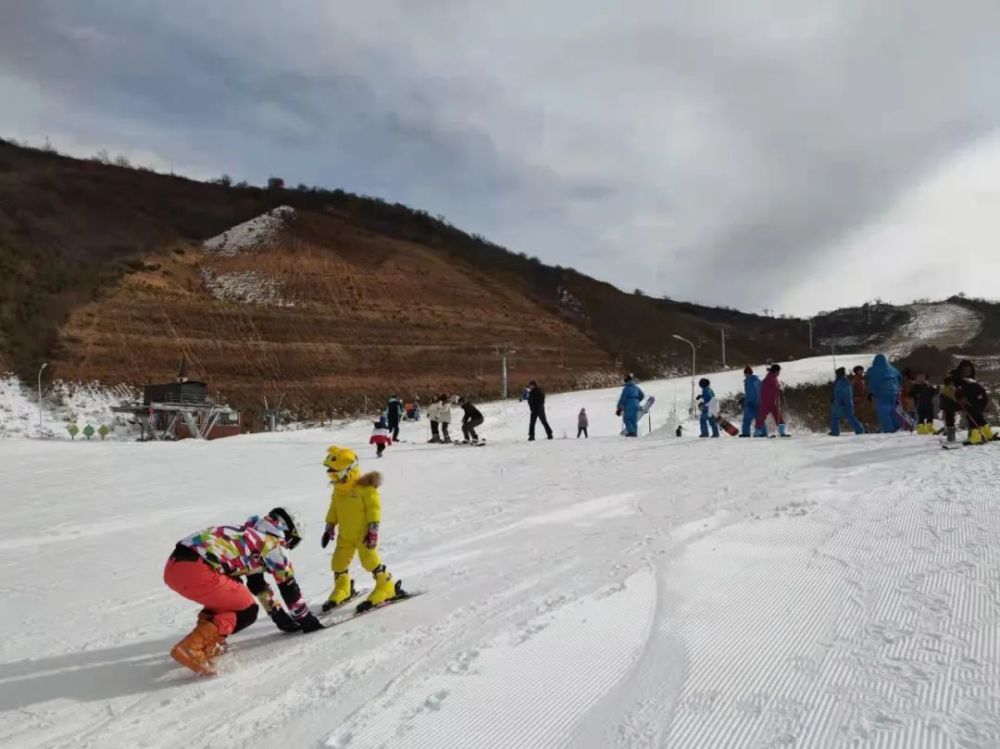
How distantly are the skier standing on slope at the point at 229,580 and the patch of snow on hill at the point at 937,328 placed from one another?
14449 centimetres

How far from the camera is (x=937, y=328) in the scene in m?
155

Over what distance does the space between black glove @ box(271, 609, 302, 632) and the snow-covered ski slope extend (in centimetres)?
7

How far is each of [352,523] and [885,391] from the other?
606 inches

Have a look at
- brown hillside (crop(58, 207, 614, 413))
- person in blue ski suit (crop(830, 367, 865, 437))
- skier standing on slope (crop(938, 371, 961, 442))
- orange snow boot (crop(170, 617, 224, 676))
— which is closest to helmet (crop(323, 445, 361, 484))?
orange snow boot (crop(170, 617, 224, 676))

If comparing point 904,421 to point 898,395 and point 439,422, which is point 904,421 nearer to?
point 898,395

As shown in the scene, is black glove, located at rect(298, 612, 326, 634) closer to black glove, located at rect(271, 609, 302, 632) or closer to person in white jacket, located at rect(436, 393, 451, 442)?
black glove, located at rect(271, 609, 302, 632)

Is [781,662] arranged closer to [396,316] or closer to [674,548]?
[674,548]

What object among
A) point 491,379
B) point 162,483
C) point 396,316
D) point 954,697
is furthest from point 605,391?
point 954,697

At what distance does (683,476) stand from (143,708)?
920 centimetres

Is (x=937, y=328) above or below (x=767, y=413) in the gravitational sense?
above

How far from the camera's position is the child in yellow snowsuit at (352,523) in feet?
19.6

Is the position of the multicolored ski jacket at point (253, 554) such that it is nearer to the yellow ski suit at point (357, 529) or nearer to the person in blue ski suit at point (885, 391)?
the yellow ski suit at point (357, 529)

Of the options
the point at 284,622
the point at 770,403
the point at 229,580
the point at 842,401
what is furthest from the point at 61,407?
the point at 229,580

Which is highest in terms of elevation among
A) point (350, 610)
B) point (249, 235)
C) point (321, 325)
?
point (249, 235)
